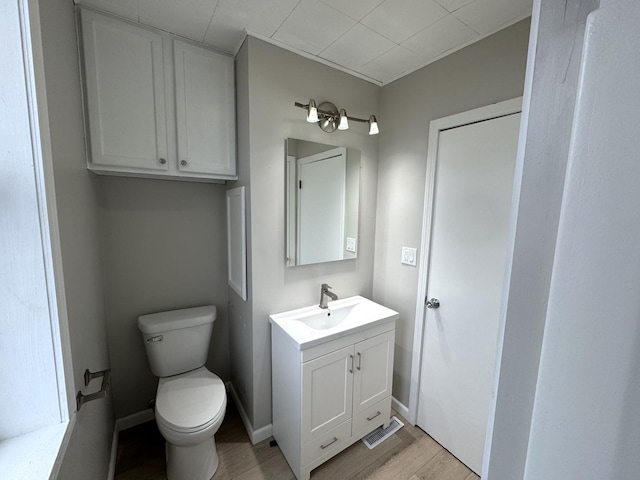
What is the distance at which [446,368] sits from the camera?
1722 mm

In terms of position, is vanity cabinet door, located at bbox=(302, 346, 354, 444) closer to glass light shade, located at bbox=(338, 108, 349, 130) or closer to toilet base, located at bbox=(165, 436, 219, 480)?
toilet base, located at bbox=(165, 436, 219, 480)

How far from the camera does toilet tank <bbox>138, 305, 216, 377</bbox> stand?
1698 mm

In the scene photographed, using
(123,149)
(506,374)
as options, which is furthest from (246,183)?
(506,374)

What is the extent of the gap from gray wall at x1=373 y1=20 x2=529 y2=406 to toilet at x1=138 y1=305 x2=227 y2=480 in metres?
1.28

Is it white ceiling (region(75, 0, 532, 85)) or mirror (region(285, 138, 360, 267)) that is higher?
white ceiling (region(75, 0, 532, 85))

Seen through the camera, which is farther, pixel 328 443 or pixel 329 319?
pixel 329 319

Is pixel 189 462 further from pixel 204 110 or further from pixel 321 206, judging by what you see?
pixel 204 110

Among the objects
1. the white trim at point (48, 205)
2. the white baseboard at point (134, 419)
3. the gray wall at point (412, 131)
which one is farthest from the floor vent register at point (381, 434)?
the white trim at point (48, 205)

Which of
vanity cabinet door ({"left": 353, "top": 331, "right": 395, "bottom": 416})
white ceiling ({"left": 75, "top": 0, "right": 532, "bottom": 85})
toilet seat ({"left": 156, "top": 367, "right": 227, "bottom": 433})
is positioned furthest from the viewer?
vanity cabinet door ({"left": 353, "top": 331, "right": 395, "bottom": 416})

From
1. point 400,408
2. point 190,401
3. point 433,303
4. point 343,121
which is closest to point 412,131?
point 343,121

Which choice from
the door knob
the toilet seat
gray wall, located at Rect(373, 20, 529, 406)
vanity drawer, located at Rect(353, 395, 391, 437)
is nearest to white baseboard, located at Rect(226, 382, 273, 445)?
the toilet seat

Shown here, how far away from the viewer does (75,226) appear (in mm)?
1075

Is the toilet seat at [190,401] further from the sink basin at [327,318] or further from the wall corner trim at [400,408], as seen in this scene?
the wall corner trim at [400,408]

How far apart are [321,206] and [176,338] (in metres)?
1.29
